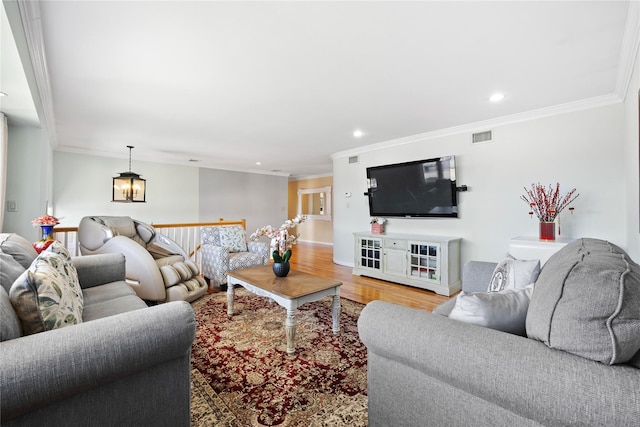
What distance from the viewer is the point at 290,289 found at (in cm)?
232

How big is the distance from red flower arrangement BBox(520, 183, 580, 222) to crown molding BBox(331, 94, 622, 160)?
83 cm

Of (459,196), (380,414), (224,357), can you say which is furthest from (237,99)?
(459,196)

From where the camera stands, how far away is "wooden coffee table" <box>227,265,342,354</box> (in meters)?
2.15

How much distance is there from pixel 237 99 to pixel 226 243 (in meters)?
2.14

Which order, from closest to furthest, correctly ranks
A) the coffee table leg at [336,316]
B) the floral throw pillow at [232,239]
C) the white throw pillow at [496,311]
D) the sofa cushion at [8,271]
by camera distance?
1. the white throw pillow at [496,311]
2. the sofa cushion at [8,271]
3. the coffee table leg at [336,316]
4. the floral throw pillow at [232,239]

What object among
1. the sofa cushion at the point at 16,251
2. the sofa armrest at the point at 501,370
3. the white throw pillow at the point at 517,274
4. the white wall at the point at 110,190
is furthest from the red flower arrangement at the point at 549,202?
the white wall at the point at 110,190

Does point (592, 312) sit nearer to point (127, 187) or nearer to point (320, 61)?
point (320, 61)

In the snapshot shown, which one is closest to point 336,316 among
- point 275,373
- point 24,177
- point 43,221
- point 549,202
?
point 275,373

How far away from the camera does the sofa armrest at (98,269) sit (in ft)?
7.39

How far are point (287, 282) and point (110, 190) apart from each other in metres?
5.15

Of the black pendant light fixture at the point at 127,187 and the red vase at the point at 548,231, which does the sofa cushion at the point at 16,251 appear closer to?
the black pendant light fixture at the point at 127,187

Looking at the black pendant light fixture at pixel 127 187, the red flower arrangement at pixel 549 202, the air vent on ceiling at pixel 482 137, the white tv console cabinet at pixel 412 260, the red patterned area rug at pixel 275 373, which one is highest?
the air vent on ceiling at pixel 482 137

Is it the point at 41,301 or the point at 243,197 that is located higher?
the point at 243,197

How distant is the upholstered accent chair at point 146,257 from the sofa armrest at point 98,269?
0.44 m
